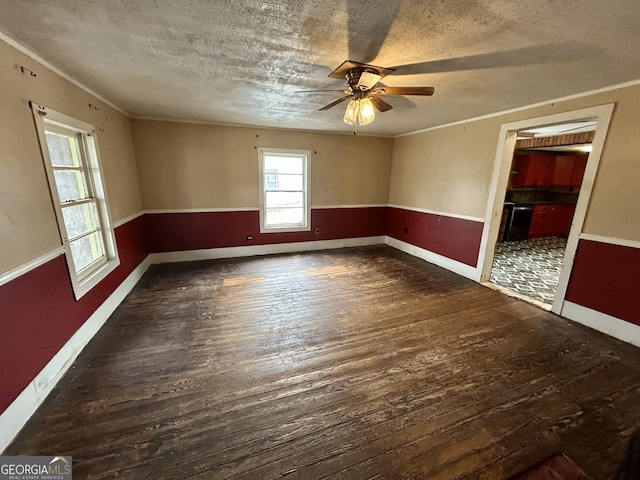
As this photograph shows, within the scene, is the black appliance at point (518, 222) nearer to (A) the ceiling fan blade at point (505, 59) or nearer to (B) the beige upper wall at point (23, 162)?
(A) the ceiling fan blade at point (505, 59)

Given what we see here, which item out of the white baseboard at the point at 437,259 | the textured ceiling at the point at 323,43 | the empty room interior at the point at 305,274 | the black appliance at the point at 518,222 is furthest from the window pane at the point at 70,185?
the black appliance at the point at 518,222

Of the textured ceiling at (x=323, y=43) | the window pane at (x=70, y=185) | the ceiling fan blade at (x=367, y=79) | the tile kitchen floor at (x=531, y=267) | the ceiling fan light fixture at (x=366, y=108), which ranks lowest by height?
the tile kitchen floor at (x=531, y=267)

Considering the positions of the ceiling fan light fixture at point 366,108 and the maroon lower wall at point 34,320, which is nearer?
the maroon lower wall at point 34,320

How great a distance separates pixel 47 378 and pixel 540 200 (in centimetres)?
924

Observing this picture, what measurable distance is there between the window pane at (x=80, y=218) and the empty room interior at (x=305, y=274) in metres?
0.02

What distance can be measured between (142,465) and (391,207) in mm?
5435

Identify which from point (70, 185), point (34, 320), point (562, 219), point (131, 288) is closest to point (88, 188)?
point (70, 185)

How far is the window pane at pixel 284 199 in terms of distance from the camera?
4.99 meters

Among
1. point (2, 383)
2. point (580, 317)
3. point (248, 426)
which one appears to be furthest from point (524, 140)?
point (2, 383)

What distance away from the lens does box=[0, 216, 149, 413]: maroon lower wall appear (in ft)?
5.02

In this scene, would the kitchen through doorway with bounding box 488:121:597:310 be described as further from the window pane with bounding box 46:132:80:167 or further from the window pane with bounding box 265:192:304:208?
the window pane with bounding box 46:132:80:167

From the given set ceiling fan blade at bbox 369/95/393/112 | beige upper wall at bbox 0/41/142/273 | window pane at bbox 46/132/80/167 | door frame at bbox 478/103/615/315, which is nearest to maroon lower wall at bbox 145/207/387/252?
window pane at bbox 46/132/80/167

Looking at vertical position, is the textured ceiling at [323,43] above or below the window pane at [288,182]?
above

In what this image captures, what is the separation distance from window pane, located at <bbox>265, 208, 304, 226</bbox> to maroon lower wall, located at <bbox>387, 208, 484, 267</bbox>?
207cm
